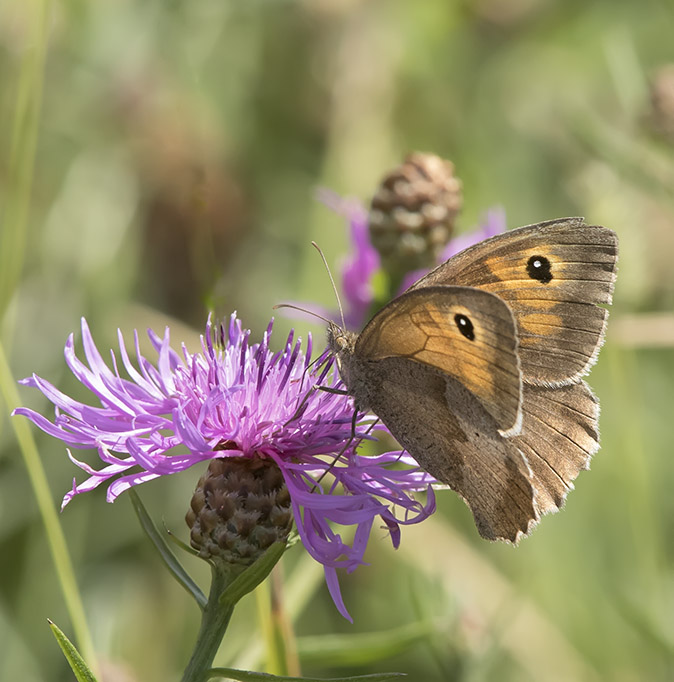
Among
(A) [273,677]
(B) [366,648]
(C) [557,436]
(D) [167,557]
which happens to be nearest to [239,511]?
(D) [167,557]

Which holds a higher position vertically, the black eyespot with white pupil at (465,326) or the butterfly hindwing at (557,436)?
the black eyespot with white pupil at (465,326)

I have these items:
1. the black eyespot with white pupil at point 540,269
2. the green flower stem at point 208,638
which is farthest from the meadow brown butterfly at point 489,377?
the green flower stem at point 208,638

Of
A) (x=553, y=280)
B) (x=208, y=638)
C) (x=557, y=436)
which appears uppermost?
(x=553, y=280)

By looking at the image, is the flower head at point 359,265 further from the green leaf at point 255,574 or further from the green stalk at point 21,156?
the green leaf at point 255,574

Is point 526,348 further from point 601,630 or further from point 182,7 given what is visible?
point 182,7

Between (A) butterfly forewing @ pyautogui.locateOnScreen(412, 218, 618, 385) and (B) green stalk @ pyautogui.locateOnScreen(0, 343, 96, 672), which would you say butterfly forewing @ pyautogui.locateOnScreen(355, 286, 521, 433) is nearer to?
(A) butterfly forewing @ pyautogui.locateOnScreen(412, 218, 618, 385)

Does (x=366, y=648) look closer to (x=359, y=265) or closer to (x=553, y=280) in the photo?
(x=553, y=280)

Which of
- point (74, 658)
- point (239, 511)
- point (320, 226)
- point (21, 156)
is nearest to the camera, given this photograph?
point (74, 658)

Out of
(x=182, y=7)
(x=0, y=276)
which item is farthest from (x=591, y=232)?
(x=182, y=7)
